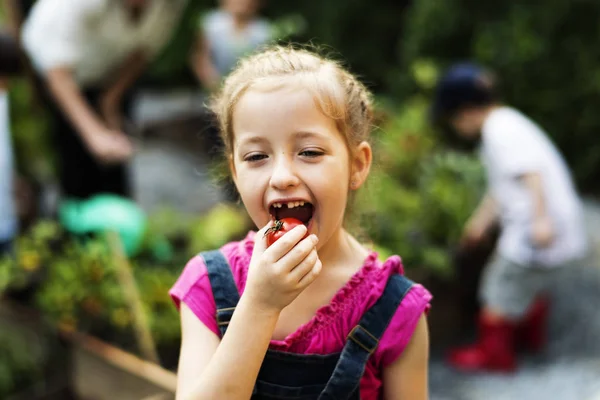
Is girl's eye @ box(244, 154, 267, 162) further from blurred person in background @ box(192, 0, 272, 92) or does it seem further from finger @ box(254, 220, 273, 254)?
blurred person in background @ box(192, 0, 272, 92)

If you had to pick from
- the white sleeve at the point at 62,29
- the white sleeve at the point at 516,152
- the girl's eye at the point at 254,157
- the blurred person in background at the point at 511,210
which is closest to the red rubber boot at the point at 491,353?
the blurred person in background at the point at 511,210

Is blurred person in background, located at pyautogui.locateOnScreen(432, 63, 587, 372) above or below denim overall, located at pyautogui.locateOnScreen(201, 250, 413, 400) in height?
above

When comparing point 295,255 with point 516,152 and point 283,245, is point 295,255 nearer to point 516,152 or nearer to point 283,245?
point 283,245

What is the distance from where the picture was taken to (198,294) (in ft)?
4.45

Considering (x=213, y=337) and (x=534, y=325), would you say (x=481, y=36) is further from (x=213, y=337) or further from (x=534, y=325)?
(x=213, y=337)

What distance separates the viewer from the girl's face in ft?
4.02

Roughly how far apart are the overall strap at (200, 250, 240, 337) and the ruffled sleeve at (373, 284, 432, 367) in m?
0.28

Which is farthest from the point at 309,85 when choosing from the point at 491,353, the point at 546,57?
the point at 546,57

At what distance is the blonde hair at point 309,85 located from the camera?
4.18 feet

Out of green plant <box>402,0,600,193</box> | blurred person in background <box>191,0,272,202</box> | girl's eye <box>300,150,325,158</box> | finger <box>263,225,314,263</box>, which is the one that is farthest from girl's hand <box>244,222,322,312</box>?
green plant <box>402,0,600,193</box>

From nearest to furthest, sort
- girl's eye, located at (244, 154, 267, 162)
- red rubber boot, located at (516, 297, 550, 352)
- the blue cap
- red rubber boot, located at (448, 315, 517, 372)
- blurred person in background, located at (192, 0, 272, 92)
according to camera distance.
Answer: girl's eye, located at (244, 154, 267, 162) → the blue cap → red rubber boot, located at (448, 315, 517, 372) → red rubber boot, located at (516, 297, 550, 352) → blurred person in background, located at (192, 0, 272, 92)

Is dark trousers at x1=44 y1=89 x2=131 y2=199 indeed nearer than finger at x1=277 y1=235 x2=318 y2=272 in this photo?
No

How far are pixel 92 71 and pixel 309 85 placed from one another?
2.84 metres

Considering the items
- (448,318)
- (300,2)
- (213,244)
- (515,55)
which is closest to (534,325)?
(448,318)
